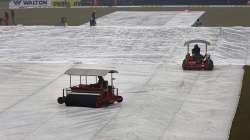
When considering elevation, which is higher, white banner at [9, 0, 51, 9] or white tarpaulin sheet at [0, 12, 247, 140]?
white banner at [9, 0, 51, 9]

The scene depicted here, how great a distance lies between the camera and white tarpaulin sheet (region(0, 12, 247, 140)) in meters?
17.0

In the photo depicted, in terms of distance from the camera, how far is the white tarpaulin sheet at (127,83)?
668 inches

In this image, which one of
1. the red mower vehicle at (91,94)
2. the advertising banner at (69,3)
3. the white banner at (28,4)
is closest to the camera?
the red mower vehicle at (91,94)

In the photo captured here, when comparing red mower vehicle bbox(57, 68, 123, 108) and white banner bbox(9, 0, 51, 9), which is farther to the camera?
white banner bbox(9, 0, 51, 9)

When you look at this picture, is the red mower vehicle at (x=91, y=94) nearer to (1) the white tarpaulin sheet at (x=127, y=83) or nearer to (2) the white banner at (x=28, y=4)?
(1) the white tarpaulin sheet at (x=127, y=83)

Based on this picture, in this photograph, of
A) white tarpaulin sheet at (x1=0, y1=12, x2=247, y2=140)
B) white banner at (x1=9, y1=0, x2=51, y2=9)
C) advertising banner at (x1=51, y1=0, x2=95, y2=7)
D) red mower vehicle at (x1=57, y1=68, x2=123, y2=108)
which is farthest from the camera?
advertising banner at (x1=51, y1=0, x2=95, y2=7)

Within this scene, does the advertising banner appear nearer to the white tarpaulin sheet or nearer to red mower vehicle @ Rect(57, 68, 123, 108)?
the white tarpaulin sheet

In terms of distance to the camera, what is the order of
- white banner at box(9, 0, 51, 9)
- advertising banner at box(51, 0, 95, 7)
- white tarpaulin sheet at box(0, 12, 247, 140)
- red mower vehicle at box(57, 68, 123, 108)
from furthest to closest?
advertising banner at box(51, 0, 95, 7) → white banner at box(9, 0, 51, 9) → red mower vehicle at box(57, 68, 123, 108) → white tarpaulin sheet at box(0, 12, 247, 140)

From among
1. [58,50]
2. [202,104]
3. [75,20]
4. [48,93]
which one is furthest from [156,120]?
[75,20]

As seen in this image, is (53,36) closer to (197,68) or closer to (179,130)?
(197,68)

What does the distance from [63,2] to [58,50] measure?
29886 mm

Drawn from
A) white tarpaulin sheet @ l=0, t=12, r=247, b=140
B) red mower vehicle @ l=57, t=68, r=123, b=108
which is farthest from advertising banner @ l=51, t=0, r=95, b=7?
red mower vehicle @ l=57, t=68, r=123, b=108

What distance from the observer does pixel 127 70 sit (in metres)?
25.7

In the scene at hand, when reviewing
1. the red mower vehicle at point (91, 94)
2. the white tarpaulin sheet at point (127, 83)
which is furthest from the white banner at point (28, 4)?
the red mower vehicle at point (91, 94)
